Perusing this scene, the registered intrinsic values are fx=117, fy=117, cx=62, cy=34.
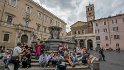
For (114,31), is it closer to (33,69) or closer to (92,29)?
(92,29)

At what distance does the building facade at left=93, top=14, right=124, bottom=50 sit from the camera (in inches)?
1603

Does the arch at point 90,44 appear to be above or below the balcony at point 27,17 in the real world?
below

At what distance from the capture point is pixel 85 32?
173ft

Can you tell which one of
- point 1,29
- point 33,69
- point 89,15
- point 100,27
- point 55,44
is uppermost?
point 89,15

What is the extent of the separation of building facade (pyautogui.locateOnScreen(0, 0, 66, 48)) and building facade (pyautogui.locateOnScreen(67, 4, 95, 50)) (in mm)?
16552

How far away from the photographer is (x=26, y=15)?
31.7 metres

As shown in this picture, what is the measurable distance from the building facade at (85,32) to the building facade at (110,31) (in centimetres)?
286

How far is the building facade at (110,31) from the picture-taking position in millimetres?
40722

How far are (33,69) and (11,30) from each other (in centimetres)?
1943

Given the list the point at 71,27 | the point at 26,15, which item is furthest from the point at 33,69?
the point at 71,27

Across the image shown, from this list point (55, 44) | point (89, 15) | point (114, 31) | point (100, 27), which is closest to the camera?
point (55, 44)

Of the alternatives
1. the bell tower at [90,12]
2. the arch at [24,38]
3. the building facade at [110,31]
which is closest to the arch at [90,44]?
the building facade at [110,31]

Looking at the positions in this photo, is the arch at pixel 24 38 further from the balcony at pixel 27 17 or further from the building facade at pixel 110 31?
the building facade at pixel 110 31

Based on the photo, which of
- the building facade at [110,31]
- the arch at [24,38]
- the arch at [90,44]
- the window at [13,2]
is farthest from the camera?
the arch at [90,44]
